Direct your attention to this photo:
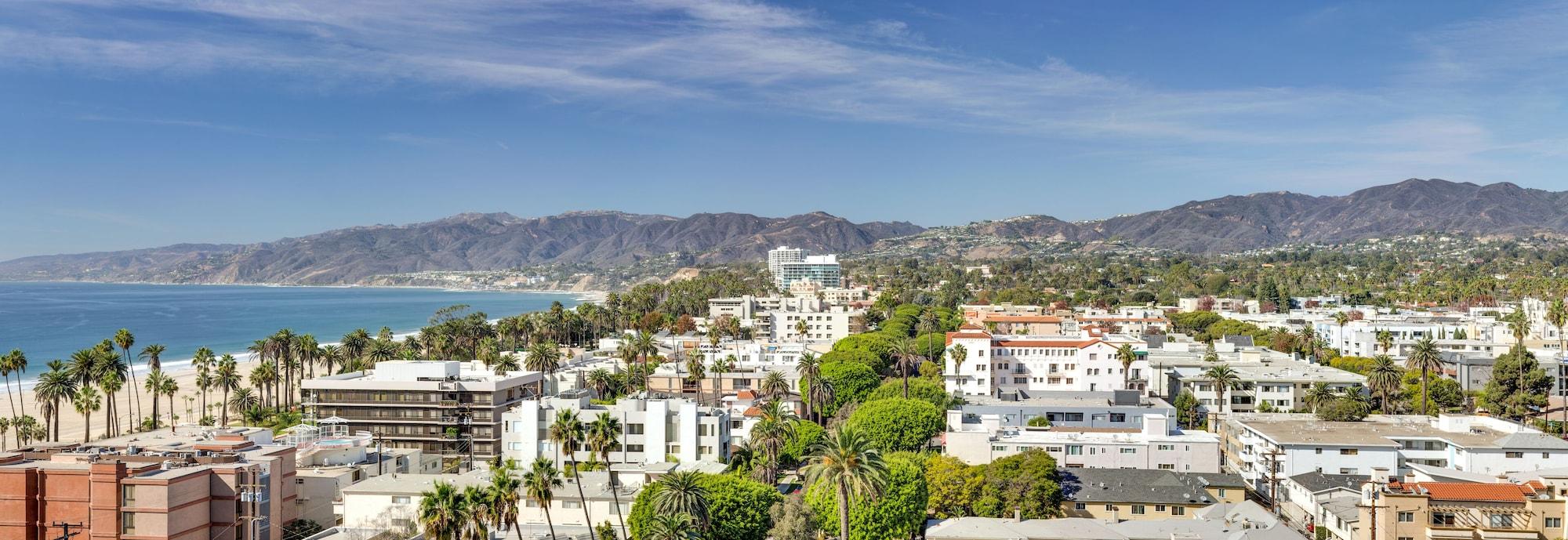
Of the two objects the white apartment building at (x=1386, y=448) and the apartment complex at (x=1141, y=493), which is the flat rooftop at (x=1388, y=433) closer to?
the white apartment building at (x=1386, y=448)

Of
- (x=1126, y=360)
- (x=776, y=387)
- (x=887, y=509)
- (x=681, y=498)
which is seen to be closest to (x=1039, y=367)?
(x=1126, y=360)

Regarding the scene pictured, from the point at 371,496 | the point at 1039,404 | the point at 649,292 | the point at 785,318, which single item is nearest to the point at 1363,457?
the point at 1039,404

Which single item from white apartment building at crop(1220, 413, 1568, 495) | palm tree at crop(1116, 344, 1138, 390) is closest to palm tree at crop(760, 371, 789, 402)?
palm tree at crop(1116, 344, 1138, 390)

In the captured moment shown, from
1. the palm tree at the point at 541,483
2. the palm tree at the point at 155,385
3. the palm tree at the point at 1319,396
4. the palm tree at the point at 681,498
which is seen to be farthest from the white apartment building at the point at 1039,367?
the palm tree at the point at 155,385

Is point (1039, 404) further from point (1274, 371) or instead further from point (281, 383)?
point (281, 383)

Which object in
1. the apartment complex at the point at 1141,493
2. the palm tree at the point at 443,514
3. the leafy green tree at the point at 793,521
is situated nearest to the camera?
the palm tree at the point at 443,514

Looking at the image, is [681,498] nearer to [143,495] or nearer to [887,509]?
[887,509]
